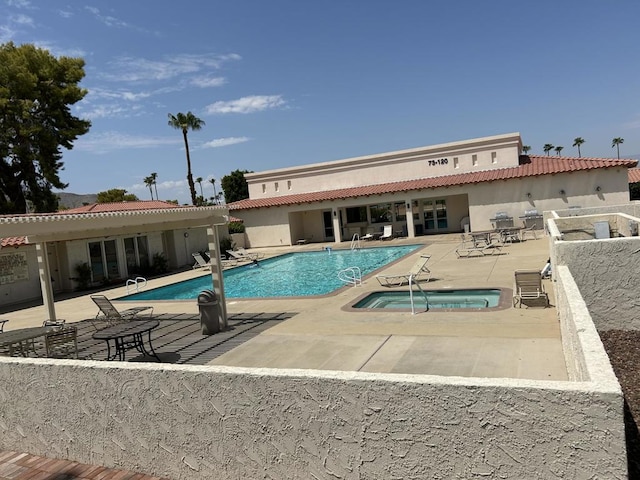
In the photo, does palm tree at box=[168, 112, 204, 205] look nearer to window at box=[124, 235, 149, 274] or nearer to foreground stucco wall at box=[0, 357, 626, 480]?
window at box=[124, 235, 149, 274]

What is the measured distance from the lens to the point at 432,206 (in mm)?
33312

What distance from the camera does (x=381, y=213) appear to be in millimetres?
35625

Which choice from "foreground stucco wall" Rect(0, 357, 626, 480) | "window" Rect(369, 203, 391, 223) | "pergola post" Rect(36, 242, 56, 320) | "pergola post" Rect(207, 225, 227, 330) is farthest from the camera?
"window" Rect(369, 203, 391, 223)

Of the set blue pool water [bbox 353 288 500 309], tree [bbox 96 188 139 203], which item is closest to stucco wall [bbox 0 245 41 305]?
blue pool water [bbox 353 288 500 309]

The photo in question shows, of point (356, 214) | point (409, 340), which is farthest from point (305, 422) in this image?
point (356, 214)

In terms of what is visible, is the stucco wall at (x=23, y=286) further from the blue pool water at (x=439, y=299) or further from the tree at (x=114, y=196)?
the tree at (x=114, y=196)

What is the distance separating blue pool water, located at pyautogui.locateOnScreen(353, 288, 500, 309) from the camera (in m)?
12.1

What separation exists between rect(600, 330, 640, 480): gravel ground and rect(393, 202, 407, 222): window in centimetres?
2692

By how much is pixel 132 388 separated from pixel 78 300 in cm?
1681

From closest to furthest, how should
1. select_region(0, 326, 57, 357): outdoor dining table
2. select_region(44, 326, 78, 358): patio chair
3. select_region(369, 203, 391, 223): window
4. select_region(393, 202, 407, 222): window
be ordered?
1. select_region(0, 326, 57, 357): outdoor dining table
2. select_region(44, 326, 78, 358): patio chair
3. select_region(393, 202, 407, 222): window
4. select_region(369, 203, 391, 223): window

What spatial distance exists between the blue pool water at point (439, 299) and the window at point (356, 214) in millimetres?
22758

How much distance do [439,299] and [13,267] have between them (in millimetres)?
18317

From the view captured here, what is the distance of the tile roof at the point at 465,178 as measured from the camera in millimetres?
26672

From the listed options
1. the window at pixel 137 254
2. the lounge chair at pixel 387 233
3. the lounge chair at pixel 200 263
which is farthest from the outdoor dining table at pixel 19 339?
the lounge chair at pixel 387 233
